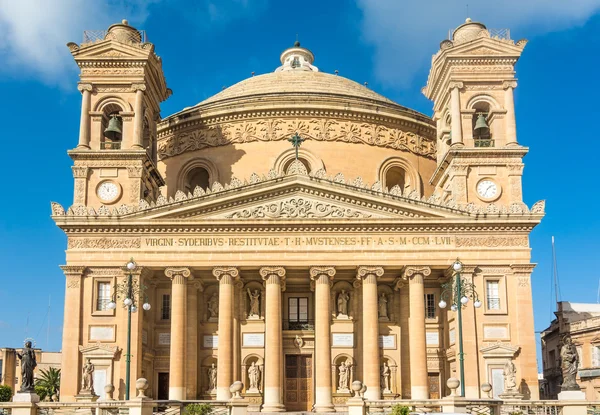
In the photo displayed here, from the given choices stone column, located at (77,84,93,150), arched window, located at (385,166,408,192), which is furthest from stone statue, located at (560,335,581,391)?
stone column, located at (77,84,93,150)

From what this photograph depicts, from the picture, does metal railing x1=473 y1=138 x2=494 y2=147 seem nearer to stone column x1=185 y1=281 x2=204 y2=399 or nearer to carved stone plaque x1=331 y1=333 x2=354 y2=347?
carved stone plaque x1=331 y1=333 x2=354 y2=347

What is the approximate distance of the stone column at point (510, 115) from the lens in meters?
45.8

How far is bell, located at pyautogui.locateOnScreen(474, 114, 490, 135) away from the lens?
46.3 metres

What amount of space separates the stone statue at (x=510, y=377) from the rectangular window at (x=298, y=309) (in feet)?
38.9

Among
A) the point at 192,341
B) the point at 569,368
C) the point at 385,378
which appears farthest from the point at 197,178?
the point at 569,368

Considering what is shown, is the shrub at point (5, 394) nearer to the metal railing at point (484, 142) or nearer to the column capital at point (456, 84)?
the metal railing at point (484, 142)

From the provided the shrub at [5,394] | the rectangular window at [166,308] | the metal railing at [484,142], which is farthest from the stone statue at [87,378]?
the shrub at [5,394]

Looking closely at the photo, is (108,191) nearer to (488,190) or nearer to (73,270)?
(73,270)

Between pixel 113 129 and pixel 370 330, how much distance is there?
18.8 metres

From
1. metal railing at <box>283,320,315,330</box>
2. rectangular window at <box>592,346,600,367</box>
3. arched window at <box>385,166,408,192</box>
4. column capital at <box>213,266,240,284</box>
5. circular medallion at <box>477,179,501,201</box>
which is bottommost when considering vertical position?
rectangular window at <box>592,346,600,367</box>

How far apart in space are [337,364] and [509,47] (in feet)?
70.3

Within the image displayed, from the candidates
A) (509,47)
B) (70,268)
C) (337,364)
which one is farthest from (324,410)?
(509,47)

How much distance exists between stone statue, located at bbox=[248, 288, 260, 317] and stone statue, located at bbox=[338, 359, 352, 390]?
5.71m

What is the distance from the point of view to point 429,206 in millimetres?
43188
